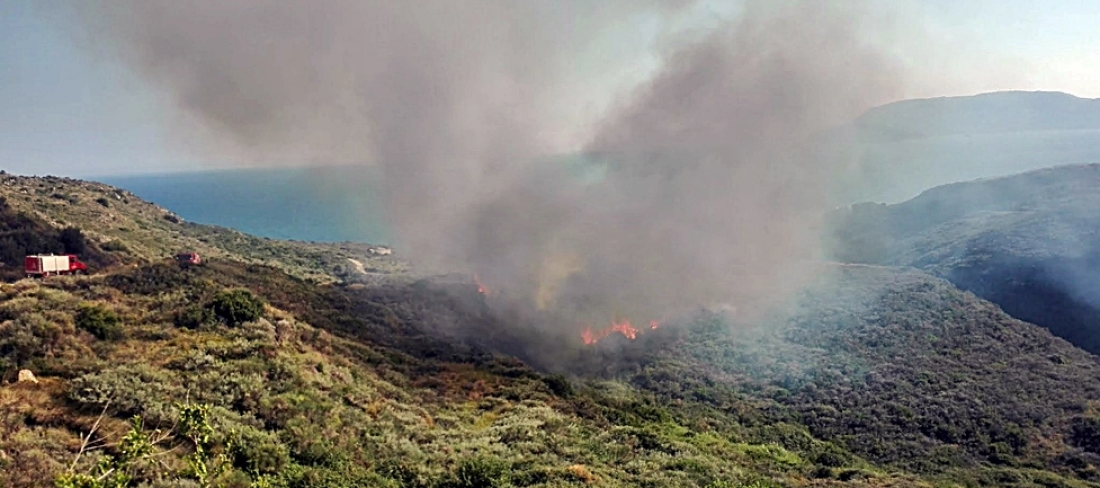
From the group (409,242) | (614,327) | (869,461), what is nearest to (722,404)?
(869,461)

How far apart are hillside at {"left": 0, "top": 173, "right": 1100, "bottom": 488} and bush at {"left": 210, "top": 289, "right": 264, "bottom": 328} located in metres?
0.13

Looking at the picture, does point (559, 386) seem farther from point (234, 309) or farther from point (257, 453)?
point (257, 453)

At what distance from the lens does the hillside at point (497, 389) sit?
1778 centimetres

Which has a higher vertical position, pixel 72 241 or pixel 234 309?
pixel 72 241

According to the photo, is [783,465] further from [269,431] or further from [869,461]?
[269,431]

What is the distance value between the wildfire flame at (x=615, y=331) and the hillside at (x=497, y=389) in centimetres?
106

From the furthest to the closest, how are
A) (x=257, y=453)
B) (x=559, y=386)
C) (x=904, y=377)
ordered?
(x=904, y=377) → (x=559, y=386) → (x=257, y=453)

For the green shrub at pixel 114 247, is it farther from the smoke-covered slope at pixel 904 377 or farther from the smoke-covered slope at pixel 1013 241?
the smoke-covered slope at pixel 1013 241

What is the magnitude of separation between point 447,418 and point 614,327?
26551 millimetres

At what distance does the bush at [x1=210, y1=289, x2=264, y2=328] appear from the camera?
29.4m

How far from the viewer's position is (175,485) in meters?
13.6

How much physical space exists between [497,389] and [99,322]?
731 inches

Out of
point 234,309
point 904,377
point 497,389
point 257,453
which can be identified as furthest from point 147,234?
point 904,377

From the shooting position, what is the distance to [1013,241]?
236 ft
